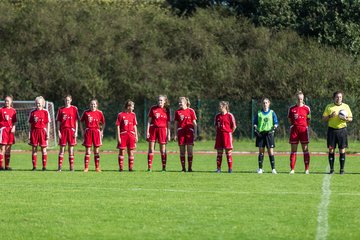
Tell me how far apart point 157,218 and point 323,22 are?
144 ft

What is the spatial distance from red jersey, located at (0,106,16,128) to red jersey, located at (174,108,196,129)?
456 cm

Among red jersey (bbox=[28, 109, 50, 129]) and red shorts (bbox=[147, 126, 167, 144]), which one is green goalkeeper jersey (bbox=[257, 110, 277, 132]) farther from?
red jersey (bbox=[28, 109, 50, 129])

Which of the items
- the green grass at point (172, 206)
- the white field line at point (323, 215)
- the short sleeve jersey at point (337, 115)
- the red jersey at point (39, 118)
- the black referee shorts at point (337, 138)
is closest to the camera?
the white field line at point (323, 215)

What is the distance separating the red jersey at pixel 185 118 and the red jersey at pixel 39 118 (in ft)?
11.7

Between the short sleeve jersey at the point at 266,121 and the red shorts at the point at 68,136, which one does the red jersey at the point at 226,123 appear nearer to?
the short sleeve jersey at the point at 266,121

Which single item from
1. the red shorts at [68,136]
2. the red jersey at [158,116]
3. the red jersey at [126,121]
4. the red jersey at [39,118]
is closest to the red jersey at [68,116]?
the red shorts at [68,136]

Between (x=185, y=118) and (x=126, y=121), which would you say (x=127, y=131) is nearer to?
(x=126, y=121)

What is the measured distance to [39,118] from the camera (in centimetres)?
2656

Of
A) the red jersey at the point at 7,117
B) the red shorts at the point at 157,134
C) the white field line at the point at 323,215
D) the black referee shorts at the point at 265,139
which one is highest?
the red jersey at the point at 7,117

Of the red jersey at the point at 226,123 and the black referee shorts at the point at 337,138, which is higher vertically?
the red jersey at the point at 226,123

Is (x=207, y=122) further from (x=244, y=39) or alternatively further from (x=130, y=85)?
(x=244, y=39)

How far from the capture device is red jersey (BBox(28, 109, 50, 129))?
87.0 ft

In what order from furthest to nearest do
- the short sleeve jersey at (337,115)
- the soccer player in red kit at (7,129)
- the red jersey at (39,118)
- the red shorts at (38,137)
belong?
the soccer player in red kit at (7,129)
the red shorts at (38,137)
the red jersey at (39,118)
the short sleeve jersey at (337,115)

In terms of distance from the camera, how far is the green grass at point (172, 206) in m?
12.8
